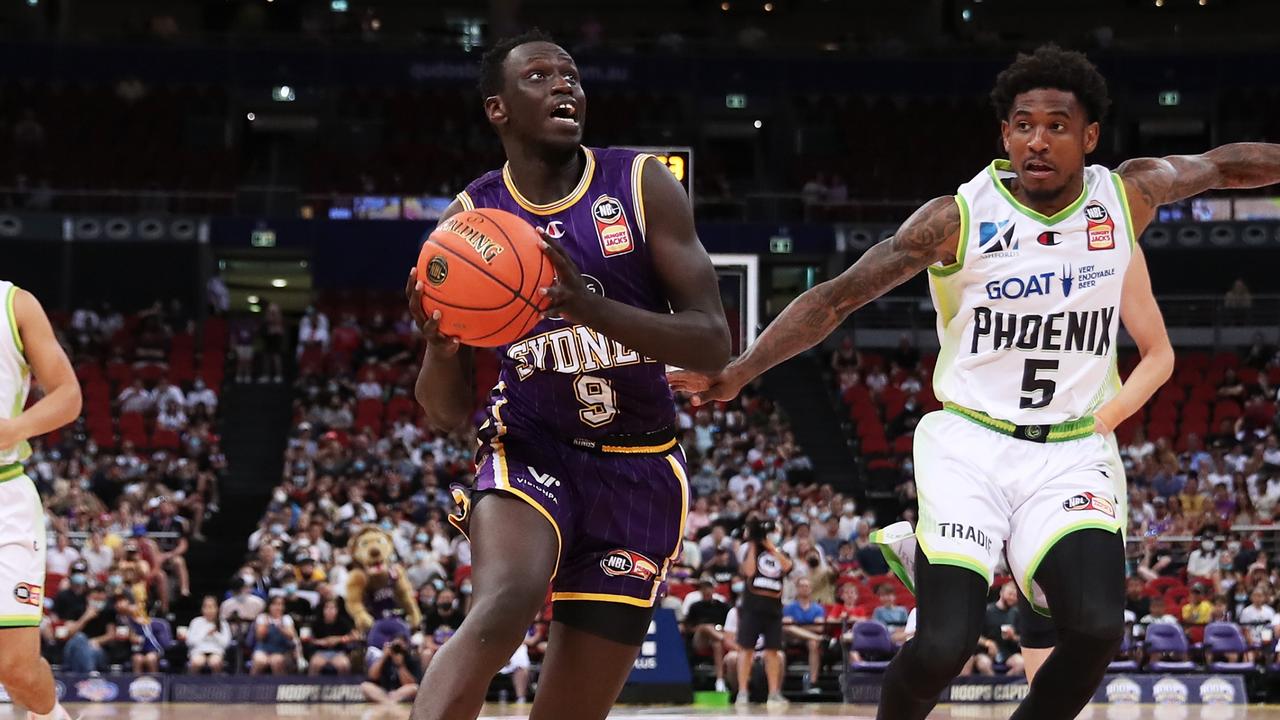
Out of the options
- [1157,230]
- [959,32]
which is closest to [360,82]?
[959,32]

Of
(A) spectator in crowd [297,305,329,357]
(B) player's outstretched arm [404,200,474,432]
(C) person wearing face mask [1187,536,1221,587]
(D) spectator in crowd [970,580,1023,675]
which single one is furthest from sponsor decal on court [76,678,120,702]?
(B) player's outstretched arm [404,200,474,432]

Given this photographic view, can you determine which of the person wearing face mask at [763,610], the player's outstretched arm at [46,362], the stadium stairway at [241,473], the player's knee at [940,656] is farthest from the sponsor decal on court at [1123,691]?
the player's outstretched arm at [46,362]

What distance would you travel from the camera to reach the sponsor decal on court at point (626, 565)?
188 inches

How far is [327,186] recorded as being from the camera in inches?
1245

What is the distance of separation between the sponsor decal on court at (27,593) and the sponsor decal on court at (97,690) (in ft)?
32.7

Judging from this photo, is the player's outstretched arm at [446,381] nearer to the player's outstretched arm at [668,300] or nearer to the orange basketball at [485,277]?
the orange basketball at [485,277]

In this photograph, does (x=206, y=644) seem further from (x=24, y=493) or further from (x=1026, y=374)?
(x=1026, y=374)

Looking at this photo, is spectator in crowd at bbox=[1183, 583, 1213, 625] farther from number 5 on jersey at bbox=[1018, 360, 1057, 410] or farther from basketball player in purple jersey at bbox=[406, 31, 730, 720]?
basketball player in purple jersey at bbox=[406, 31, 730, 720]

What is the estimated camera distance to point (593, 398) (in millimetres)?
4844

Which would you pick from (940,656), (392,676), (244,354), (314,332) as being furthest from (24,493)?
(244,354)

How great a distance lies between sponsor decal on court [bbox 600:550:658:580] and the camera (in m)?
4.78

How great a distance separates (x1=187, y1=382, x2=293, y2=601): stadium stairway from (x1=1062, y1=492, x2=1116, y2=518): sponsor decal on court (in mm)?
16462

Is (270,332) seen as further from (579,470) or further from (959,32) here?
(579,470)

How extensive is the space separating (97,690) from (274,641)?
1774 millimetres
